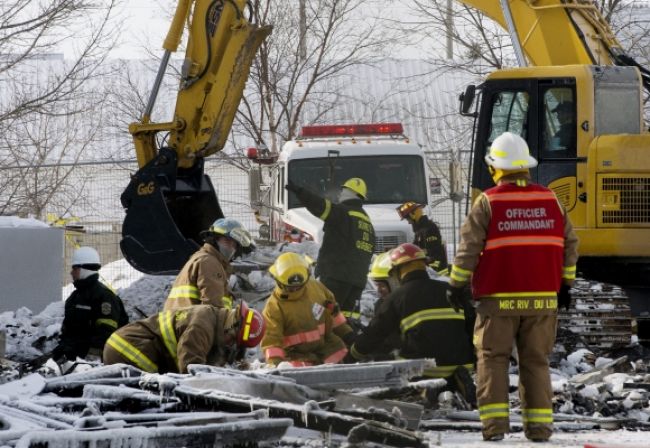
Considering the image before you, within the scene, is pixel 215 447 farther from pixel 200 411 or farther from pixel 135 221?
pixel 135 221

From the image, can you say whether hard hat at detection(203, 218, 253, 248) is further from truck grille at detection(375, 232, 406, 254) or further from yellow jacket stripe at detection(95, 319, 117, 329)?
truck grille at detection(375, 232, 406, 254)

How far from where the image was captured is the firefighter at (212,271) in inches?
392

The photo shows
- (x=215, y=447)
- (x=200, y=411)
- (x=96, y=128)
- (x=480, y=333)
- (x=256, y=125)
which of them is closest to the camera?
(x=215, y=447)

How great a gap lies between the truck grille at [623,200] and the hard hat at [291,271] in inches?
163

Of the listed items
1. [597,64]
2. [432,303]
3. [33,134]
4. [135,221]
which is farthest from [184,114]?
[33,134]

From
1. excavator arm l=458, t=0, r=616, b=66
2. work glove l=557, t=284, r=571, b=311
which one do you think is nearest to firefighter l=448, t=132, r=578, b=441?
work glove l=557, t=284, r=571, b=311

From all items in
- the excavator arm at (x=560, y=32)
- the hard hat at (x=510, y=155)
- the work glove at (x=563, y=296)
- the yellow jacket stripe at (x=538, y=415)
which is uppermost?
the excavator arm at (x=560, y=32)

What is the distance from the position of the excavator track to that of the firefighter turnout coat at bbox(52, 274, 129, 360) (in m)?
5.51

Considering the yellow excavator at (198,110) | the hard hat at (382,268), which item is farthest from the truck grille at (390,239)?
the hard hat at (382,268)

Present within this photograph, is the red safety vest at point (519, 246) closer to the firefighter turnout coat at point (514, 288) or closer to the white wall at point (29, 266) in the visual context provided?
the firefighter turnout coat at point (514, 288)

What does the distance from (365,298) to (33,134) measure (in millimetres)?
13424

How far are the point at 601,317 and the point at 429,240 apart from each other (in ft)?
8.10

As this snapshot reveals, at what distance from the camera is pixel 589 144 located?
41.9 ft

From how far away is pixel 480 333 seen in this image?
7.65 metres
